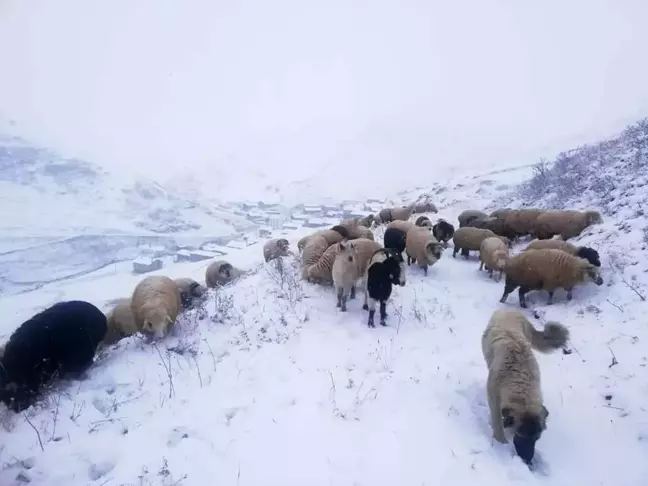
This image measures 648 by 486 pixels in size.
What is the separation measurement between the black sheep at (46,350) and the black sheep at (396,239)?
8.97 m

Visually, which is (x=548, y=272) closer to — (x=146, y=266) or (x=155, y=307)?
(x=155, y=307)

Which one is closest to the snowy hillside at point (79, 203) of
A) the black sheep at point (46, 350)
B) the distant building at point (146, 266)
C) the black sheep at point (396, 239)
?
the distant building at point (146, 266)

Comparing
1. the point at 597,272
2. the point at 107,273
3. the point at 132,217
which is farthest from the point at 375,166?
the point at 597,272

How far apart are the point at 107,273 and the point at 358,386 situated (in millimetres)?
45584

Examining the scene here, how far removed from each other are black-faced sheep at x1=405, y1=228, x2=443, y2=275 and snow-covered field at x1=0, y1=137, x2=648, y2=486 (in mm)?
2594

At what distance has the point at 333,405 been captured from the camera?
6.00 metres

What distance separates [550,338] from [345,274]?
13.7 feet

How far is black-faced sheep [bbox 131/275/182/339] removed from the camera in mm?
7922

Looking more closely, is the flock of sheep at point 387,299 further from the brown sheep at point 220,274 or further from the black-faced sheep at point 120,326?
the brown sheep at point 220,274

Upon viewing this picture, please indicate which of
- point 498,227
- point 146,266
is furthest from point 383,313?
point 146,266

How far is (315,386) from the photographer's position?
6.48 meters

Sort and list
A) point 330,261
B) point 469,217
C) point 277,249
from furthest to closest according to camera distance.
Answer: point 277,249, point 469,217, point 330,261

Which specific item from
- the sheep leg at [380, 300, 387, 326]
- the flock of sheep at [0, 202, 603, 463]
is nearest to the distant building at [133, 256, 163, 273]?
the flock of sheep at [0, 202, 603, 463]

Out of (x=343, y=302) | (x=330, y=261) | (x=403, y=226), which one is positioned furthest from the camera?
(x=403, y=226)
